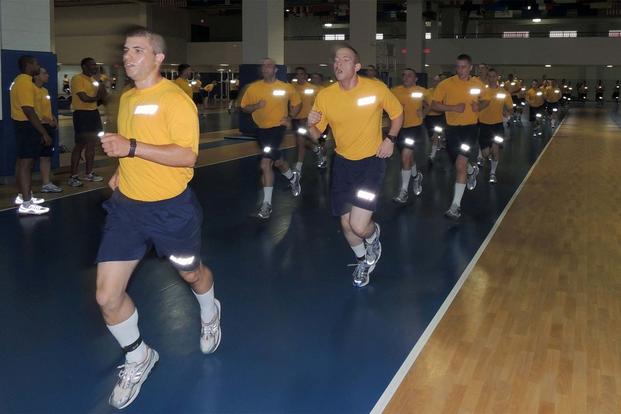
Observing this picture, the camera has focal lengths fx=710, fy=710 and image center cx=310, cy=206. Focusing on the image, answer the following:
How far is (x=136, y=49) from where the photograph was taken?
11.2 ft

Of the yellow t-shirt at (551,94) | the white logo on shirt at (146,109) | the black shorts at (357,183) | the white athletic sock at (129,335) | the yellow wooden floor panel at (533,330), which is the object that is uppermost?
the yellow t-shirt at (551,94)

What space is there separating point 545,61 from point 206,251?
33.0 meters

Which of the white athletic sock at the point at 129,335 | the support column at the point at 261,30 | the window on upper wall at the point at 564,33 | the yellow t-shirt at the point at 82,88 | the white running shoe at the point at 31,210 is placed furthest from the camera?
the window on upper wall at the point at 564,33

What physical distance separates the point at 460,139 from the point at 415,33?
23133 millimetres

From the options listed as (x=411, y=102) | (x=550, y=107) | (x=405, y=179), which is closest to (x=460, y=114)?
(x=405, y=179)

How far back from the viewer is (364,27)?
981 inches

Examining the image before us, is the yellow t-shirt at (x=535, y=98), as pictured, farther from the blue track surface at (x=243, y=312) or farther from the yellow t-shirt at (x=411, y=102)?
the blue track surface at (x=243, y=312)

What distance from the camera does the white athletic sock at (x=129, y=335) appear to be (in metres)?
3.58

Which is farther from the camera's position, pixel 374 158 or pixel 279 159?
pixel 279 159

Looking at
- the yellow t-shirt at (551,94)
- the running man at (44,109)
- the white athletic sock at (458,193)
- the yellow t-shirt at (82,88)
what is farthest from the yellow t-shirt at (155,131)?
the yellow t-shirt at (551,94)

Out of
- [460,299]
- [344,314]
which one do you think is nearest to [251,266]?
[344,314]

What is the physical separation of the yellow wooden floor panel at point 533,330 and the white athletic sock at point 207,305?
3.90 ft

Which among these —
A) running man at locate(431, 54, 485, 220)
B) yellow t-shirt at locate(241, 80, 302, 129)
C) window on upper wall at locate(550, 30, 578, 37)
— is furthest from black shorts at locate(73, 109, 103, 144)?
window on upper wall at locate(550, 30, 578, 37)

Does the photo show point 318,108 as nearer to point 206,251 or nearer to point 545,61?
point 206,251
